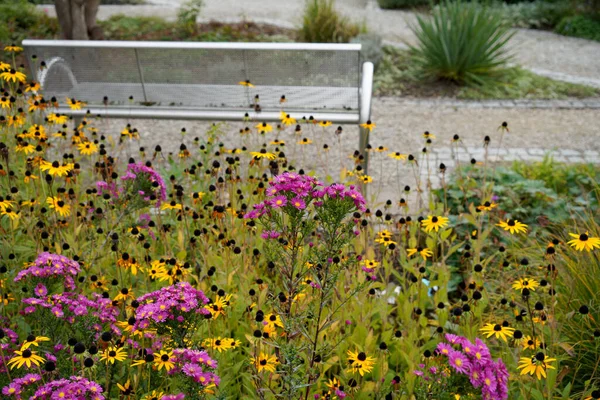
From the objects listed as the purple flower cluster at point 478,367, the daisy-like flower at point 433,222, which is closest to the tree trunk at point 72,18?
the daisy-like flower at point 433,222

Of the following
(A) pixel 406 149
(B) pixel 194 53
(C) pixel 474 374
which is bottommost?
(A) pixel 406 149

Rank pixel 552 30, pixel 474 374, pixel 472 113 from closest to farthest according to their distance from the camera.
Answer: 1. pixel 474 374
2. pixel 472 113
3. pixel 552 30

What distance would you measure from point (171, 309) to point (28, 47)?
161 inches

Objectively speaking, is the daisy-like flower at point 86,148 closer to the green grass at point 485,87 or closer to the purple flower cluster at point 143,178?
the purple flower cluster at point 143,178

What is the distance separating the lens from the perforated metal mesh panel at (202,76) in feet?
17.4

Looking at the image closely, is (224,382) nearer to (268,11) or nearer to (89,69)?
(89,69)

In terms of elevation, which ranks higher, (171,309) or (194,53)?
(194,53)

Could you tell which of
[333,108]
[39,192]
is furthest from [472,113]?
[39,192]

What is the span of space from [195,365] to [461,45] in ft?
22.8

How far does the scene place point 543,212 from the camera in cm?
437

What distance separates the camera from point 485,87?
8.17 metres

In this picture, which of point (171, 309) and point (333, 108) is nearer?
point (171, 309)

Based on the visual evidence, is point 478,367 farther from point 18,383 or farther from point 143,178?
point 143,178

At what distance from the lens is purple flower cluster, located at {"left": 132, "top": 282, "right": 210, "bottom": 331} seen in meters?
2.01
